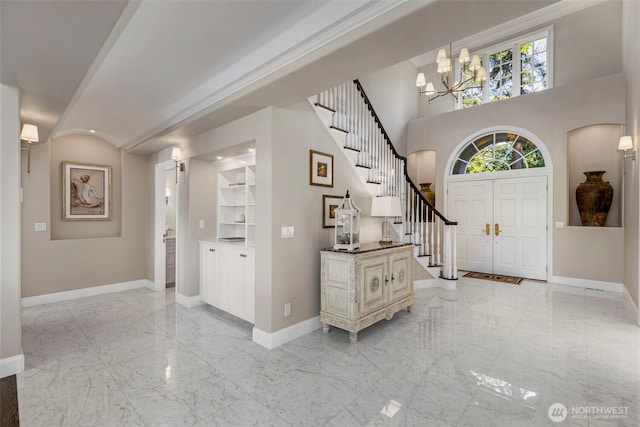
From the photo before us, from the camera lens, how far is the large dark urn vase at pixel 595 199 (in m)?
5.20

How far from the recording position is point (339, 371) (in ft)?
8.25

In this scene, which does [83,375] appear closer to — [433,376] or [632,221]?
[433,376]

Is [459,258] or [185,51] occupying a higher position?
[185,51]

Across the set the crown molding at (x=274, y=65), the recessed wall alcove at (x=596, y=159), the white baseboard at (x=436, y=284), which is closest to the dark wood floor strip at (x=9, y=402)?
the crown molding at (x=274, y=65)

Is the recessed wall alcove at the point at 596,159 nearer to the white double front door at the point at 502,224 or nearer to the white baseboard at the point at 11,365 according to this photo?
the white double front door at the point at 502,224

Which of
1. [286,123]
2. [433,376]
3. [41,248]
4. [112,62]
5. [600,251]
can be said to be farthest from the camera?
[600,251]

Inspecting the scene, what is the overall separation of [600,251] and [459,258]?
2.41m

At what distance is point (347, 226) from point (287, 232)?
2.23 feet

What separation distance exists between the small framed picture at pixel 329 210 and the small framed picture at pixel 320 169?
17cm

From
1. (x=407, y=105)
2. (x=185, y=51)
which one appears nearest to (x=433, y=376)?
(x=185, y=51)

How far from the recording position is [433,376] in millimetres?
2420

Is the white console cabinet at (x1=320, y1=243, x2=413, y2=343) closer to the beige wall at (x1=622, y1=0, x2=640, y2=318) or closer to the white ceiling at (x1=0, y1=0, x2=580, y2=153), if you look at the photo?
the white ceiling at (x1=0, y1=0, x2=580, y2=153)

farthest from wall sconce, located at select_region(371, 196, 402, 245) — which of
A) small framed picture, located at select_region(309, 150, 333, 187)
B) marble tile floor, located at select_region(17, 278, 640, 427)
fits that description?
marble tile floor, located at select_region(17, 278, 640, 427)

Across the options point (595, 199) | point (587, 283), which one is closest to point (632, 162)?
point (595, 199)
